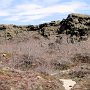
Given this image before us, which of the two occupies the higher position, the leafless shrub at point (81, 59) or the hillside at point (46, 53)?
the hillside at point (46, 53)

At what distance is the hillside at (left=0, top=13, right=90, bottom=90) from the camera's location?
39.5m

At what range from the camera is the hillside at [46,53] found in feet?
130

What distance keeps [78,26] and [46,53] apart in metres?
18.7

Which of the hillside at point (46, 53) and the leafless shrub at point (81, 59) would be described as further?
the leafless shrub at point (81, 59)

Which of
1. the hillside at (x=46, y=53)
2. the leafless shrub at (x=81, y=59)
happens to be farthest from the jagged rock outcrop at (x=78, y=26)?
the leafless shrub at (x=81, y=59)

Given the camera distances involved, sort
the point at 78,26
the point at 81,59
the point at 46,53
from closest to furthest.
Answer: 1. the point at 81,59
2. the point at 46,53
3. the point at 78,26

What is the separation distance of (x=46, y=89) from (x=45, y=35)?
2681 inches

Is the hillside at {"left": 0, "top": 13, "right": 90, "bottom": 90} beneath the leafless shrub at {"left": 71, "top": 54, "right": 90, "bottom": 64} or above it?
above

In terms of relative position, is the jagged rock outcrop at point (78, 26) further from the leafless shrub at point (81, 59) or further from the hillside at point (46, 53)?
the leafless shrub at point (81, 59)

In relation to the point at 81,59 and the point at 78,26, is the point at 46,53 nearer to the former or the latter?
the point at 81,59

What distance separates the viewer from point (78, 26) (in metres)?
102

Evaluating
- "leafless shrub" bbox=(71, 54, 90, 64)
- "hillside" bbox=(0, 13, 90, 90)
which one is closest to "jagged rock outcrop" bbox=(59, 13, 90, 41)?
"hillside" bbox=(0, 13, 90, 90)

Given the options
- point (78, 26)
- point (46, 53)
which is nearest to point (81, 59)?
point (46, 53)

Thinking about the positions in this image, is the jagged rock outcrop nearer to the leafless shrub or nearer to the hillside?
the hillside
